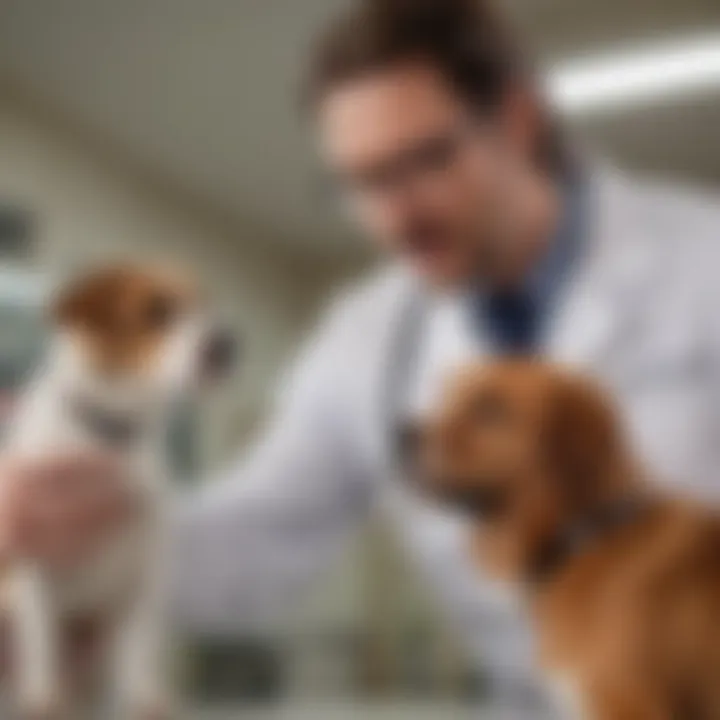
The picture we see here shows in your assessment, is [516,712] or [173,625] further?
[173,625]

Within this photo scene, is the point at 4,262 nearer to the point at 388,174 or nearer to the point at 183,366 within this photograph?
the point at 183,366

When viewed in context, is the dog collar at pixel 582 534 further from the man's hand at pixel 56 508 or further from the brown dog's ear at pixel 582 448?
the man's hand at pixel 56 508

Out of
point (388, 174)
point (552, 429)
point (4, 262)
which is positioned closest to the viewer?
point (552, 429)

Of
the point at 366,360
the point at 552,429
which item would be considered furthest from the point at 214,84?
the point at 552,429

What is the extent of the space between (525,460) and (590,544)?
0.27 ft

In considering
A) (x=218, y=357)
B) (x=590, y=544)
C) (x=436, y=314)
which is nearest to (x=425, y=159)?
(x=436, y=314)

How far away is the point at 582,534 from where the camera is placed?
40.0 inches

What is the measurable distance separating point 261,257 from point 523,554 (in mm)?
346

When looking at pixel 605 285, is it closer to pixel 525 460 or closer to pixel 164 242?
pixel 525 460

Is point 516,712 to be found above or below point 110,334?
below

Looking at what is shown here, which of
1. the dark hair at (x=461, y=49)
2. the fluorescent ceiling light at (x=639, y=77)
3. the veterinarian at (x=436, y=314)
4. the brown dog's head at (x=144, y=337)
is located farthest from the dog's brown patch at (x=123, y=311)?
the fluorescent ceiling light at (x=639, y=77)

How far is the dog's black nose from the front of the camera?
44.8 inches

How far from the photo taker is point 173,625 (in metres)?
1.15

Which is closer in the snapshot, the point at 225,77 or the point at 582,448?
the point at 582,448
